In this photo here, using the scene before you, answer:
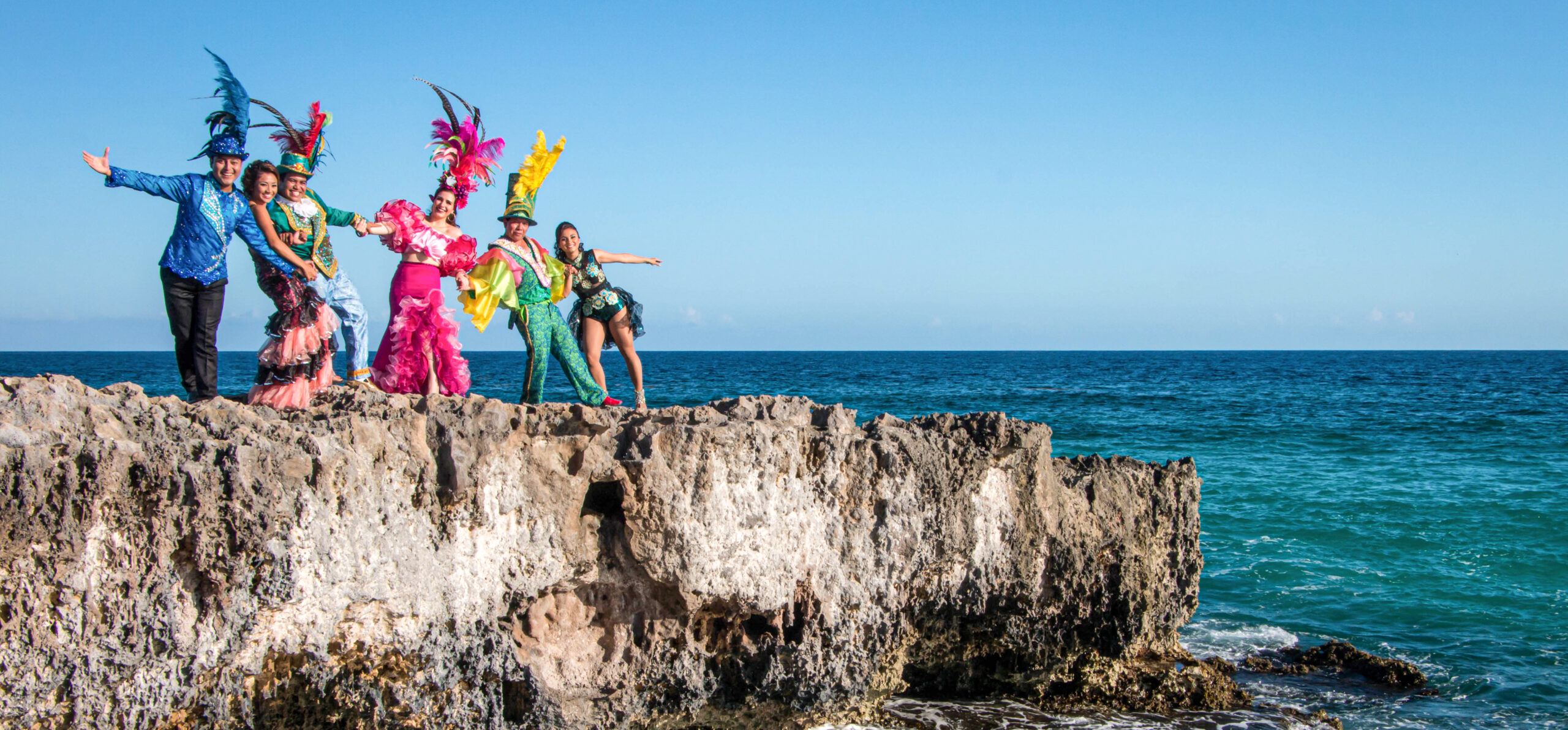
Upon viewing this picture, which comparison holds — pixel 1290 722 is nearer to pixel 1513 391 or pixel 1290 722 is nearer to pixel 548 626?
pixel 548 626

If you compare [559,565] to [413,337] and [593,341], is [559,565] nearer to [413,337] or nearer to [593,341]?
[413,337]

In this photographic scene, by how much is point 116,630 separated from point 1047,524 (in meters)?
3.88

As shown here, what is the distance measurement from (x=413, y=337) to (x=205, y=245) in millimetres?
1145

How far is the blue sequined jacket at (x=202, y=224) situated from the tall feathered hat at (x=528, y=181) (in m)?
1.50

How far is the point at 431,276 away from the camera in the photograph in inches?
229

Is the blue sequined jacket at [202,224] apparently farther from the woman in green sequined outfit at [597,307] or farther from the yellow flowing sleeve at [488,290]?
the woman in green sequined outfit at [597,307]

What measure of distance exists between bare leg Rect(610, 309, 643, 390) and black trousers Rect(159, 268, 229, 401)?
234 centimetres

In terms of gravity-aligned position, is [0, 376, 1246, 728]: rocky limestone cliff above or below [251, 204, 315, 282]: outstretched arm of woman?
below

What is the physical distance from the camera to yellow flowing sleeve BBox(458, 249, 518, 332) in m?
5.97

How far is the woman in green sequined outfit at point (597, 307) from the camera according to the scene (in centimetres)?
660

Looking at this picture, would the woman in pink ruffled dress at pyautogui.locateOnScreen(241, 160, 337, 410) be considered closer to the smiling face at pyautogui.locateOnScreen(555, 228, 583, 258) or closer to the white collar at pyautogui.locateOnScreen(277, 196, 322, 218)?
the white collar at pyautogui.locateOnScreen(277, 196, 322, 218)

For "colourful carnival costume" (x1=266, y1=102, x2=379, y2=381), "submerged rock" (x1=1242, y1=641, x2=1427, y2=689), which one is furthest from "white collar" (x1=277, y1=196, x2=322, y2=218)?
"submerged rock" (x1=1242, y1=641, x2=1427, y2=689)

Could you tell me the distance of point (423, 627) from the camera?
3.80 meters

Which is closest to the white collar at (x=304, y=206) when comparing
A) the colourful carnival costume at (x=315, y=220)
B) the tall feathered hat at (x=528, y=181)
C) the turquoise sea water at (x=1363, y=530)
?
the colourful carnival costume at (x=315, y=220)
